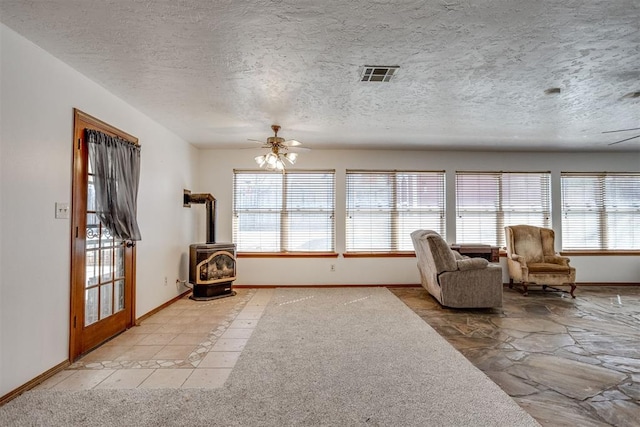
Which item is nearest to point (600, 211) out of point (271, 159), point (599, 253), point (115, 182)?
point (599, 253)

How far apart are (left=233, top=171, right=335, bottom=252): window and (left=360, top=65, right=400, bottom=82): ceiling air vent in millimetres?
3028

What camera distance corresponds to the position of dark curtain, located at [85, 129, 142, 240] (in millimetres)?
2996

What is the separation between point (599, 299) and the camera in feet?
16.3

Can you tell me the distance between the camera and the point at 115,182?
10.4 feet

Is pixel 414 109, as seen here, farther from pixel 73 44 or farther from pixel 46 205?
pixel 46 205

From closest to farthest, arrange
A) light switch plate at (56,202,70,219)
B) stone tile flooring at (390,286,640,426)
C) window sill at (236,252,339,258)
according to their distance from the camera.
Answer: stone tile flooring at (390,286,640,426), light switch plate at (56,202,70,219), window sill at (236,252,339,258)

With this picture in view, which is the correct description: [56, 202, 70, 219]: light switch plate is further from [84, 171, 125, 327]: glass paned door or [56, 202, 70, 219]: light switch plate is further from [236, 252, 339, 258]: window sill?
[236, 252, 339, 258]: window sill

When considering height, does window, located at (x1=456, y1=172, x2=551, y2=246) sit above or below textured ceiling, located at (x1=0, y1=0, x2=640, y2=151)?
below

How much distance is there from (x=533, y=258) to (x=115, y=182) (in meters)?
6.17

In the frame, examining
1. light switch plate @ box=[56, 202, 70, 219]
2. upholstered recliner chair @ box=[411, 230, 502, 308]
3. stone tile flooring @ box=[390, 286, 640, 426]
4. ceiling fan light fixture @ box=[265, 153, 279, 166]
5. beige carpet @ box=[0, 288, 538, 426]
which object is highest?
ceiling fan light fixture @ box=[265, 153, 279, 166]

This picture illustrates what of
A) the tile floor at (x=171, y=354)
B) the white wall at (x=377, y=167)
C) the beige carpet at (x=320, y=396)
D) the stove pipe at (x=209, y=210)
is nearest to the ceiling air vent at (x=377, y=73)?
the beige carpet at (x=320, y=396)

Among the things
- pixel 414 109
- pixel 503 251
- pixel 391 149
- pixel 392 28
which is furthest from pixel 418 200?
pixel 392 28

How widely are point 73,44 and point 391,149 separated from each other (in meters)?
4.67

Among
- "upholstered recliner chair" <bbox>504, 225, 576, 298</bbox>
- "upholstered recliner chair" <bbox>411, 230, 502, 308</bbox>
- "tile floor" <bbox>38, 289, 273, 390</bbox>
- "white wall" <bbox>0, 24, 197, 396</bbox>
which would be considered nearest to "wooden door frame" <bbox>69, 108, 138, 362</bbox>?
"white wall" <bbox>0, 24, 197, 396</bbox>
